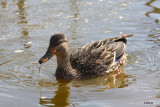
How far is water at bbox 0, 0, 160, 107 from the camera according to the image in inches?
230

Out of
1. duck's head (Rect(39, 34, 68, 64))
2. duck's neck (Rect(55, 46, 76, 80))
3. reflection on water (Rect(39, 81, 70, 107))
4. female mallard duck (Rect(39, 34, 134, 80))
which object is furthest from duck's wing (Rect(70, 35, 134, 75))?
reflection on water (Rect(39, 81, 70, 107))

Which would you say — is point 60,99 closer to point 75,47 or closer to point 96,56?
point 96,56

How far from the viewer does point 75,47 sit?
8.48m

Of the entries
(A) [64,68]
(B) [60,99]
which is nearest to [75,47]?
(A) [64,68]

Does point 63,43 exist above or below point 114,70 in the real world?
above

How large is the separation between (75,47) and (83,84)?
6.84 ft

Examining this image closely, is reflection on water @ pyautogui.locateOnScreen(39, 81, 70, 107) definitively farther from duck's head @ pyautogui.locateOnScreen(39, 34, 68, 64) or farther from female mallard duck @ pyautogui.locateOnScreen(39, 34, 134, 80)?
duck's head @ pyautogui.locateOnScreen(39, 34, 68, 64)

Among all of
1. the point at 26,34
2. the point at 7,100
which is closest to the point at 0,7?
the point at 26,34

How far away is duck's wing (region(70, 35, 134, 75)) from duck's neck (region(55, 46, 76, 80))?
8.9 inches

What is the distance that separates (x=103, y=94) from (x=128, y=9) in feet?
19.7

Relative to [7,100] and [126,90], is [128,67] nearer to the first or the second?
[126,90]

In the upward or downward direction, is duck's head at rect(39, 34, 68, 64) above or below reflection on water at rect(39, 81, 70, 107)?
above

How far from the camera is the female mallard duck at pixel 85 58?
6695mm

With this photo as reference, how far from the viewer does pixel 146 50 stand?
8.26m
